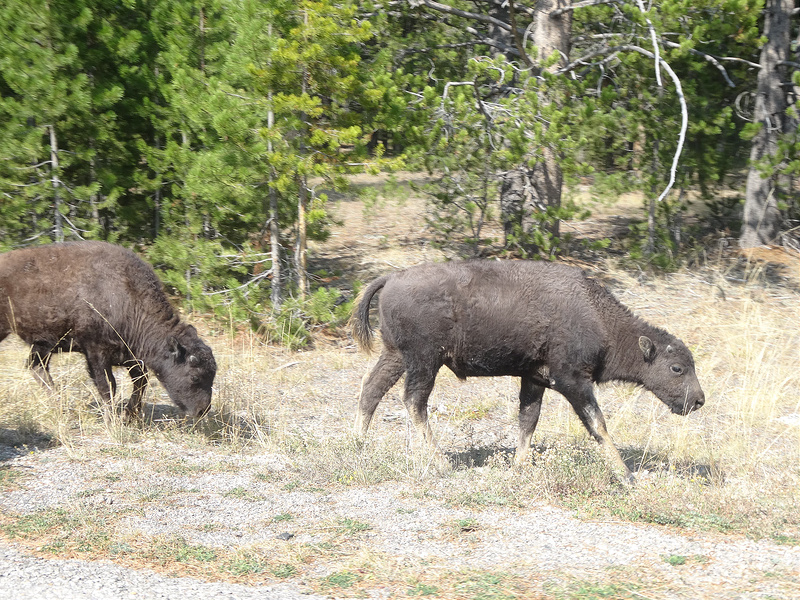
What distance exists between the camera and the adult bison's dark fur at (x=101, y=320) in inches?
374

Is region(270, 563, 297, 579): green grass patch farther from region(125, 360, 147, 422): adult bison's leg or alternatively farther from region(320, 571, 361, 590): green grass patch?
region(125, 360, 147, 422): adult bison's leg

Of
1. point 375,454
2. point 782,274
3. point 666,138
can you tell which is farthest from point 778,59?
point 375,454

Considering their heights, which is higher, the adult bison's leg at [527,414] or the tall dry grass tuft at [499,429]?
the adult bison's leg at [527,414]

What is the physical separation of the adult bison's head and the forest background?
3652 mm

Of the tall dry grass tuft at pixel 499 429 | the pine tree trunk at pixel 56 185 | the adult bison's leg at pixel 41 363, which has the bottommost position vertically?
the tall dry grass tuft at pixel 499 429

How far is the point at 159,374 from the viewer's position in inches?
384

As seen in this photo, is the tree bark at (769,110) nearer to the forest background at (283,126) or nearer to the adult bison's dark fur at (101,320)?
the forest background at (283,126)

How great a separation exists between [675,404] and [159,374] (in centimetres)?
556

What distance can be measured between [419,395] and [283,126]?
5.96m

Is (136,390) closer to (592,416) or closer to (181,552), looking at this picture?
(181,552)

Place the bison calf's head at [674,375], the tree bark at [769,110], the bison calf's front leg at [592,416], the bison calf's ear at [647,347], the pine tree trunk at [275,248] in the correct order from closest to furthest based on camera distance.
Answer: the bison calf's front leg at [592,416] < the bison calf's ear at [647,347] < the bison calf's head at [674,375] < the pine tree trunk at [275,248] < the tree bark at [769,110]

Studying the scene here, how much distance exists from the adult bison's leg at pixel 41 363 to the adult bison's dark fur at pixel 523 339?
367 centimetres

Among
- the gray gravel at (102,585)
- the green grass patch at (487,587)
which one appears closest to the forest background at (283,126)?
the green grass patch at (487,587)

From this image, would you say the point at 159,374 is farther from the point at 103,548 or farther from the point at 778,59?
the point at 778,59
